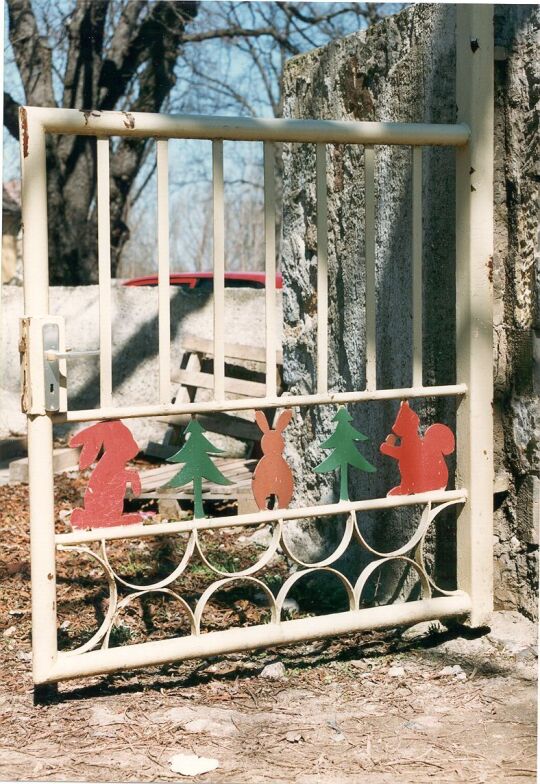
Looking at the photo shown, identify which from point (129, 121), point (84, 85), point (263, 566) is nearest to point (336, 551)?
point (263, 566)

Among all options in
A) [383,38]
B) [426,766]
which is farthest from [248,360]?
[426,766]

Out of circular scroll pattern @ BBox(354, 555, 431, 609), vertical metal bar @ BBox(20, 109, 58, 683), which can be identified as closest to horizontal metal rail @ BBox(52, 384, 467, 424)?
vertical metal bar @ BBox(20, 109, 58, 683)

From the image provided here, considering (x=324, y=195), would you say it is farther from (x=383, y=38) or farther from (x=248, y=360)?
(x=248, y=360)

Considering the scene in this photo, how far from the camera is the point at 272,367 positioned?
2975 millimetres

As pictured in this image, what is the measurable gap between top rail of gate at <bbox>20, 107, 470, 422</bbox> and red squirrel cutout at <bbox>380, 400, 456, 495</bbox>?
104 mm

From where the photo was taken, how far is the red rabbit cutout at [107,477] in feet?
9.11

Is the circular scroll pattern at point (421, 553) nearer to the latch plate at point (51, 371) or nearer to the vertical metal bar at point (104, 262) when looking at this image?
the vertical metal bar at point (104, 262)

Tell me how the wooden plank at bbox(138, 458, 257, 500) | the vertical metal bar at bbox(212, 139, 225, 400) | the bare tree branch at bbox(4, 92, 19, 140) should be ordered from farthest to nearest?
the bare tree branch at bbox(4, 92, 19, 140) < the wooden plank at bbox(138, 458, 257, 500) < the vertical metal bar at bbox(212, 139, 225, 400)

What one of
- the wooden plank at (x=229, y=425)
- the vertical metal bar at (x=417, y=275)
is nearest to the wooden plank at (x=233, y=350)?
the wooden plank at (x=229, y=425)

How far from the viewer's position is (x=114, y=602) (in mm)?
2850

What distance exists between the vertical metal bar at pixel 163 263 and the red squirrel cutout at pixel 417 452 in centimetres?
75

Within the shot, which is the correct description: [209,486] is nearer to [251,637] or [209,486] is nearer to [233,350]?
[233,350]

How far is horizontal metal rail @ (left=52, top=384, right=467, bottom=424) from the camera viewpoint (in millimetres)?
2740

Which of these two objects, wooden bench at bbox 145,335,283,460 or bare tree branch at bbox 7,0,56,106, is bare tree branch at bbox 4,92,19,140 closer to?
bare tree branch at bbox 7,0,56,106
